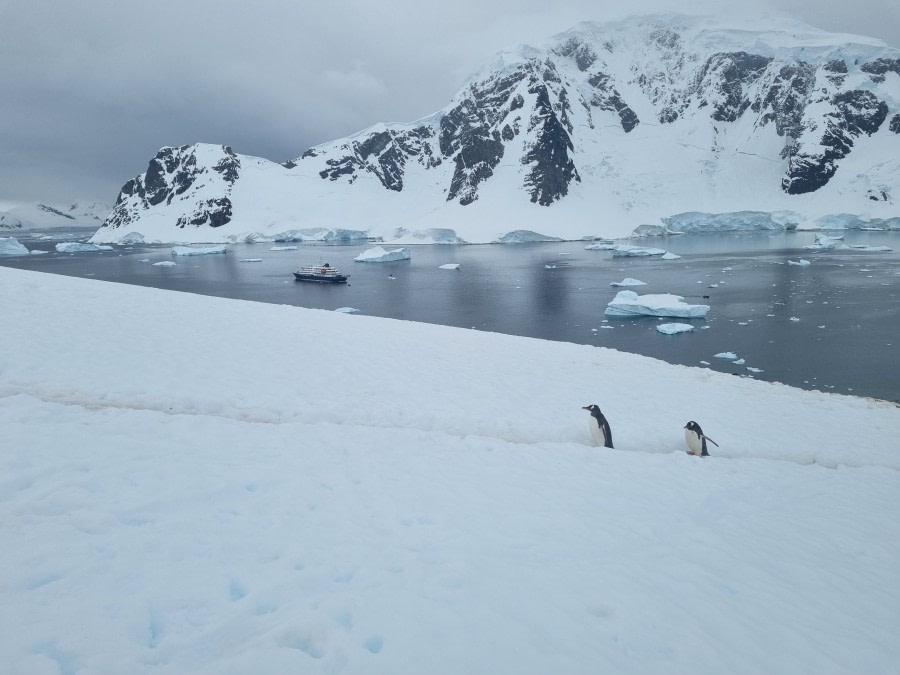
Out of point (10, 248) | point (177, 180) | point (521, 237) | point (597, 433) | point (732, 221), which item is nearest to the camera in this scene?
point (597, 433)

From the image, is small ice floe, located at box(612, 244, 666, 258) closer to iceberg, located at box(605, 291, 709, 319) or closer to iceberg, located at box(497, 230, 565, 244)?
iceberg, located at box(497, 230, 565, 244)

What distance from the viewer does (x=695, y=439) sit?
1044 centimetres

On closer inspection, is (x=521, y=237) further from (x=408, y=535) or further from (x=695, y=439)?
(x=408, y=535)

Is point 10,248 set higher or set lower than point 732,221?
higher

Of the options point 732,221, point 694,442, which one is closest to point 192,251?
point 694,442

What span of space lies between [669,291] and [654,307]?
1182 cm

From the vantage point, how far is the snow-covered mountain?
123m

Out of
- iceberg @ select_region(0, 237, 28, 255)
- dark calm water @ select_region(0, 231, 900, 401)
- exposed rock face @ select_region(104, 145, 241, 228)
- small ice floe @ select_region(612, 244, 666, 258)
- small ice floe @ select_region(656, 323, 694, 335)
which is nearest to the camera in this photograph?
dark calm water @ select_region(0, 231, 900, 401)

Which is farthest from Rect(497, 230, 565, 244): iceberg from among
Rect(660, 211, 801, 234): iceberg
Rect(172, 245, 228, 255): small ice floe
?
Rect(172, 245, 228, 255): small ice floe

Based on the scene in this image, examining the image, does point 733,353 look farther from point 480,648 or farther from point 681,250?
point 681,250

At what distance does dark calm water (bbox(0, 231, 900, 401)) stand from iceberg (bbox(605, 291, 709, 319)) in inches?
31.0

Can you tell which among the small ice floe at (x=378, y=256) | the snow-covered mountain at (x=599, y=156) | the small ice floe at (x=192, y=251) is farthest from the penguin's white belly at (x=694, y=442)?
the snow-covered mountain at (x=599, y=156)

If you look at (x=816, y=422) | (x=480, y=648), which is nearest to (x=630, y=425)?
(x=816, y=422)

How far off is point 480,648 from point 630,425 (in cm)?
876
